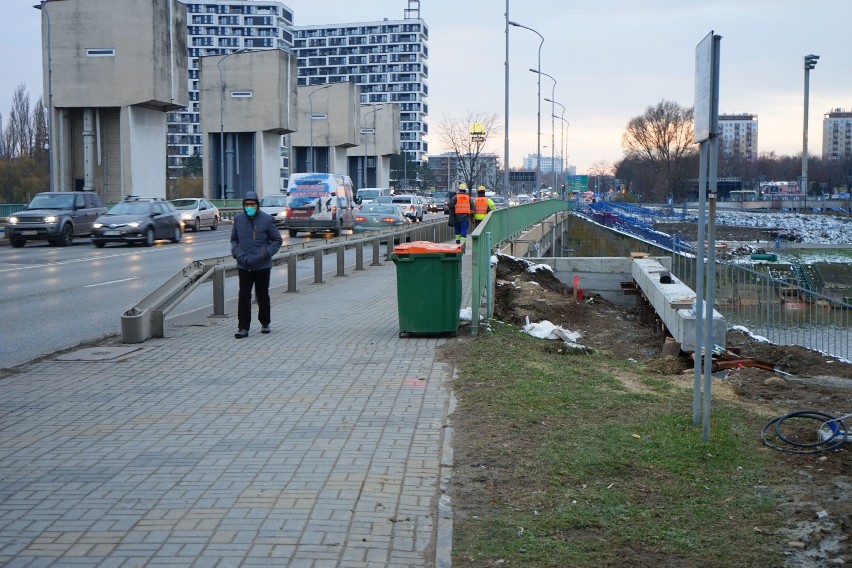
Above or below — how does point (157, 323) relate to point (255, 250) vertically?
below

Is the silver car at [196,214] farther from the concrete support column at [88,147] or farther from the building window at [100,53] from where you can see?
the building window at [100,53]

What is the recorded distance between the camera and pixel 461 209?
85.6 ft

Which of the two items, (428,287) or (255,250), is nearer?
(428,287)

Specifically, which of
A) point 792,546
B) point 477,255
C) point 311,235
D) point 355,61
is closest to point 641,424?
point 792,546

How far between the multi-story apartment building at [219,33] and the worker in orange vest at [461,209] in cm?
13045

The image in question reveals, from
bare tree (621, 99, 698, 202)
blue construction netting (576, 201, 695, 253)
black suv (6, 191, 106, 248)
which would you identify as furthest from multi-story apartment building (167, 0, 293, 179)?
black suv (6, 191, 106, 248)

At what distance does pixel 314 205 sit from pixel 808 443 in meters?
31.7

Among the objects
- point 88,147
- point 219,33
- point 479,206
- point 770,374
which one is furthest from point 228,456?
point 219,33

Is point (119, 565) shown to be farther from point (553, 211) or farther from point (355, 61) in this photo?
point (355, 61)

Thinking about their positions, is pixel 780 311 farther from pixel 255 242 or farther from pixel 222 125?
pixel 222 125

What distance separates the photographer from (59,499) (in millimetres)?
5531

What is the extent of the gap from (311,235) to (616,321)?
71.1ft

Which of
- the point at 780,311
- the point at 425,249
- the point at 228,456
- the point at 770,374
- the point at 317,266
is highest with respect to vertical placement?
the point at 425,249

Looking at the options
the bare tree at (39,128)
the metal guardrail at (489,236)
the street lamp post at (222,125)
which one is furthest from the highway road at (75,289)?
the bare tree at (39,128)
